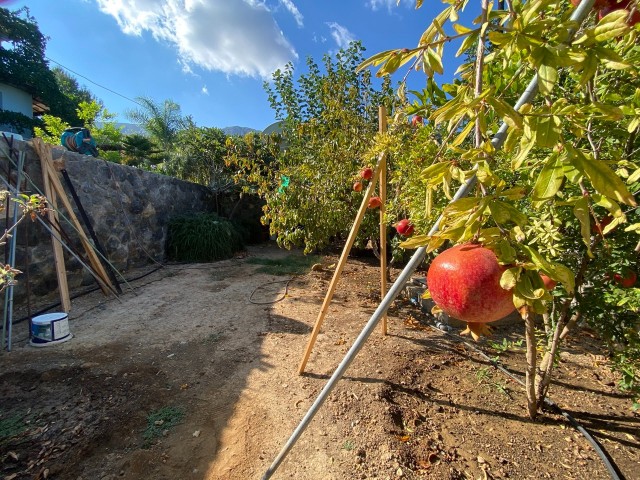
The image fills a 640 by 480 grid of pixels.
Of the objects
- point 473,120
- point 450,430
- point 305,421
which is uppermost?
point 473,120

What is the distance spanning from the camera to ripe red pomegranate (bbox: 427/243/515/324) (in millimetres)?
584

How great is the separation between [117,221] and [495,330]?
5.48m

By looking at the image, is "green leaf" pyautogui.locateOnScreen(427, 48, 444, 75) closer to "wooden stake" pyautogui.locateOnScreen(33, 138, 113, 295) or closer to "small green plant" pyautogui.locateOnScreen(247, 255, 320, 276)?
"wooden stake" pyautogui.locateOnScreen(33, 138, 113, 295)

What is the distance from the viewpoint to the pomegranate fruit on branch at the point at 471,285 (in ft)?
1.92

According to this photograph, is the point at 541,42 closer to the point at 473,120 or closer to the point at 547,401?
the point at 473,120

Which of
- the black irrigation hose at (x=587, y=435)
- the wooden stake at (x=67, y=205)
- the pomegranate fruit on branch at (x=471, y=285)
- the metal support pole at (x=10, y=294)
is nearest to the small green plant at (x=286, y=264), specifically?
the wooden stake at (x=67, y=205)

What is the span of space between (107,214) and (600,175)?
18.9ft

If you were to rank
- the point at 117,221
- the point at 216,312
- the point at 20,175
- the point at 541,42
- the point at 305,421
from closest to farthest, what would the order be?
the point at 541,42, the point at 305,421, the point at 20,175, the point at 216,312, the point at 117,221

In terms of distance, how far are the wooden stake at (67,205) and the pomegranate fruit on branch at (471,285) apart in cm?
439

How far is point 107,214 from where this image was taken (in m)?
4.92

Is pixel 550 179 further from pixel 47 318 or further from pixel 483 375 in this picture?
pixel 47 318

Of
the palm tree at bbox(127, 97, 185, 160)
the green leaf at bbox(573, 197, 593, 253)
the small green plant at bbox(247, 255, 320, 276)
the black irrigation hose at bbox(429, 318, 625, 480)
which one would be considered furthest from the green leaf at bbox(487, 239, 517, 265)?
the palm tree at bbox(127, 97, 185, 160)

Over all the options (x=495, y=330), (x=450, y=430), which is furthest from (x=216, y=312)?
(x=495, y=330)

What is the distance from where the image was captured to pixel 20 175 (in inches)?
126
